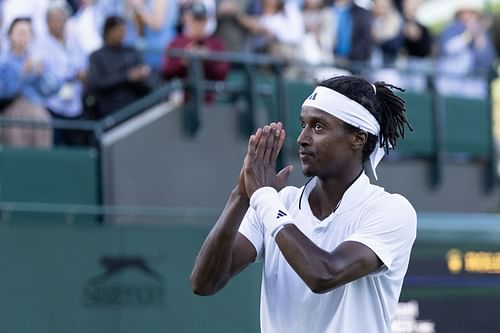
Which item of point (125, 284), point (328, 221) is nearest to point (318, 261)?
point (328, 221)

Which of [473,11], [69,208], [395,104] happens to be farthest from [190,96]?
[395,104]

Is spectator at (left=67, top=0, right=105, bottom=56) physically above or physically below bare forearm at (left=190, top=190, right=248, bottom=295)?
above

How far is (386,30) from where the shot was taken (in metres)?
12.9

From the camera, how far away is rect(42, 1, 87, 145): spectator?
9.73 m

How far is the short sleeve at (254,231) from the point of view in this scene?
4270mm

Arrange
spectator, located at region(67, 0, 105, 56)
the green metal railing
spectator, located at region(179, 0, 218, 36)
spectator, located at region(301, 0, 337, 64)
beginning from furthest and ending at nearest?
1. spectator, located at region(301, 0, 337, 64)
2. spectator, located at region(179, 0, 218, 36)
3. spectator, located at region(67, 0, 105, 56)
4. the green metal railing

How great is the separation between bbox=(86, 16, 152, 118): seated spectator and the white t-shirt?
5746mm

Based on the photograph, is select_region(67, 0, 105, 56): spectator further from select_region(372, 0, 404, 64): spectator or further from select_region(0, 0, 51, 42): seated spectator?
select_region(372, 0, 404, 64): spectator

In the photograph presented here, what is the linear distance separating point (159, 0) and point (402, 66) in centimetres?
323

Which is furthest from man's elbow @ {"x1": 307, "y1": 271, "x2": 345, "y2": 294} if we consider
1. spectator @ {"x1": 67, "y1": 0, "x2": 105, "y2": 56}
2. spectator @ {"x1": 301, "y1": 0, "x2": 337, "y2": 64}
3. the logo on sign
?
spectator @ {"x1": 301, "y1": 0, "x2": 337, "y2": 64}

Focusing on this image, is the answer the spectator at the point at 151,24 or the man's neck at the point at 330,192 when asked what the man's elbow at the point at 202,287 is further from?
the spectator at the point at 151,24

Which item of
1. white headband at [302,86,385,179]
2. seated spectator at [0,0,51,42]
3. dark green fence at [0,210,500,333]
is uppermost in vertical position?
seated spectator at [0,0,51,42]

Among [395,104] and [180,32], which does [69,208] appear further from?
[395,104]

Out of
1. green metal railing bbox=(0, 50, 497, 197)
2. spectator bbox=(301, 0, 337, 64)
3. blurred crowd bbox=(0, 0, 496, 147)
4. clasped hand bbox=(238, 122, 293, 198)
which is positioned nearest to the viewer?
clasped hand bbox=(238, 122, 293, 198)
